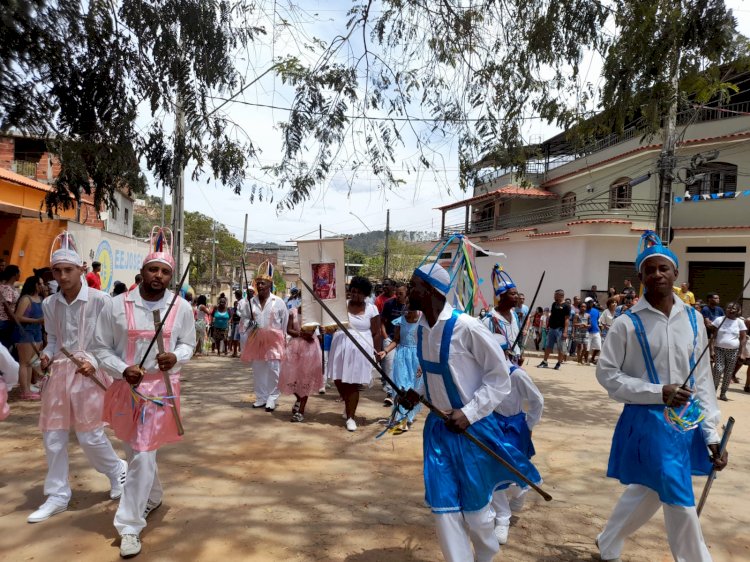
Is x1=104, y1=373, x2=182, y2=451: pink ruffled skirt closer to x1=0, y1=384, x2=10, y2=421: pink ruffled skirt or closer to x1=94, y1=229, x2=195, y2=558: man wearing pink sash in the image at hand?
x1=94, y1=229, x2=195, y2=558: man wearing pink sash

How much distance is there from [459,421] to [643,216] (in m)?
22.5

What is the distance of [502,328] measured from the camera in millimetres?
5223

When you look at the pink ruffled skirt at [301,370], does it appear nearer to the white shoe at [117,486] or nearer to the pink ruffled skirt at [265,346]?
the pink ruffled skirt at [265,346]

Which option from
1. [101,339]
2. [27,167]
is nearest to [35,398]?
[101,339]

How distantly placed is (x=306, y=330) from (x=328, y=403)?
1785mm

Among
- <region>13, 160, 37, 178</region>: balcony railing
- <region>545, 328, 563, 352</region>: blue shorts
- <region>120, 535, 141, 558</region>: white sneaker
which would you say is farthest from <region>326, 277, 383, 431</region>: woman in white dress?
<region>13, 160, 37, 178</region>: balcony railing

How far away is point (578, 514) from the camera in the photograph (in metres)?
4.57

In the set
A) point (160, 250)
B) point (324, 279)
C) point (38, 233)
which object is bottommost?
point (324, 279)

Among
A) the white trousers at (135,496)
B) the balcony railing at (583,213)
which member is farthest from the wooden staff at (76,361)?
the balcony railing at (583,213)

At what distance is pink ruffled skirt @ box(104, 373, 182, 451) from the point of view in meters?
3.80

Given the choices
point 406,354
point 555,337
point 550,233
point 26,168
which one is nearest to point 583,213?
point 550,233

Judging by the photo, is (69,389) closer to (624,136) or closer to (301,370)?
(301,370)

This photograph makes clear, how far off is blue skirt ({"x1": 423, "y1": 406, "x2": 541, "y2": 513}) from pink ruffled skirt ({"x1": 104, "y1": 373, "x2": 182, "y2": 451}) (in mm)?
1817

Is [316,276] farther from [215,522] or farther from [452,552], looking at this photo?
[452,552]
